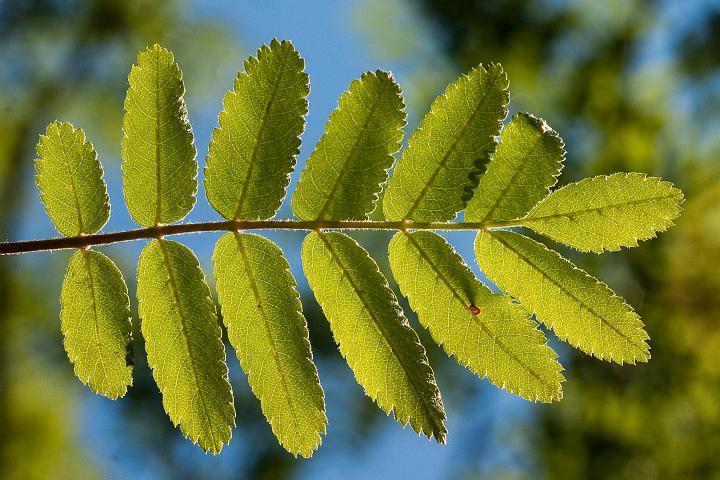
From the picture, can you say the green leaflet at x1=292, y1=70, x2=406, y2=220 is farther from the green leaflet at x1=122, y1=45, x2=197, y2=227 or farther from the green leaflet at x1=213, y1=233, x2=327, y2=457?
the green leaflet at x1=122, y1=45, x2=197, y2=227

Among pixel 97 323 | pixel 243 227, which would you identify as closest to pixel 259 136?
pixel 243 227

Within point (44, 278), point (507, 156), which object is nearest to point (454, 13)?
point (44, 278)

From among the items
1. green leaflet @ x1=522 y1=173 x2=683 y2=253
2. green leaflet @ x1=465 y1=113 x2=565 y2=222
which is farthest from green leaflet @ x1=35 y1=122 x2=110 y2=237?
green leaflet @ x1=522 y1=173 x2=683 y2=253

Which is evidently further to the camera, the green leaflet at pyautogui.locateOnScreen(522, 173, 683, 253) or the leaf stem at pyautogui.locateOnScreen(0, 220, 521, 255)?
the leaf stem at pyautogui.locateOnScreen(0, 220, 521, 255)

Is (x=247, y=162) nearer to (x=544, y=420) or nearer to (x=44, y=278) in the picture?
(x=544, y=420)

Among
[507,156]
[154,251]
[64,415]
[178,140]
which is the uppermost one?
[507,156]

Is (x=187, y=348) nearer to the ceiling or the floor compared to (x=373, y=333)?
nearer to the floor

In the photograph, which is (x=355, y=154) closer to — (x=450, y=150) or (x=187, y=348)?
(x=450, y=150)
